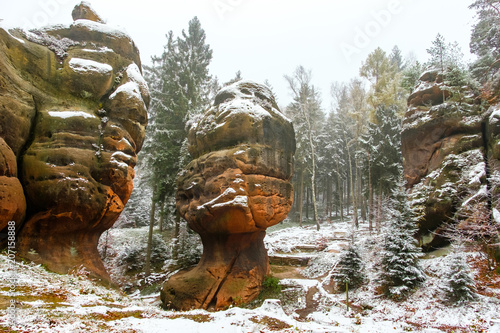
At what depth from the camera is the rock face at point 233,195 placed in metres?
12.7

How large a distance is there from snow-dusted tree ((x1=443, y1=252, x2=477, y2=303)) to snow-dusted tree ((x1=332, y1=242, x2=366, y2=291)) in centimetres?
379

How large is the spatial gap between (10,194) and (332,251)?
17.3 m

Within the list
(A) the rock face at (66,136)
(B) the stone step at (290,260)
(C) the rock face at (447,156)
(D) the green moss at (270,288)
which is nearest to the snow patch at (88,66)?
(A) the rock face at (66,136)

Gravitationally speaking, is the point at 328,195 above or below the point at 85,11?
below

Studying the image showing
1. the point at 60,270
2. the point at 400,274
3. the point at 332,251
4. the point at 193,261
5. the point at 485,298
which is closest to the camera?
the point at 485,298

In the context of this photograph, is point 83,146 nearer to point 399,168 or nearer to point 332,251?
point 332,251

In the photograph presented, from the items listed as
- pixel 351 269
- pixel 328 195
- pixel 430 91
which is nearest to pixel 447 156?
pixel 430 91

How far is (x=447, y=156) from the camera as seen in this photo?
1477cm

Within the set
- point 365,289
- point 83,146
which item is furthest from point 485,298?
point 83,146

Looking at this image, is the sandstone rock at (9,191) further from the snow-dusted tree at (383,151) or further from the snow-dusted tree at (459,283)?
the snow-dusted tree at (383,151)

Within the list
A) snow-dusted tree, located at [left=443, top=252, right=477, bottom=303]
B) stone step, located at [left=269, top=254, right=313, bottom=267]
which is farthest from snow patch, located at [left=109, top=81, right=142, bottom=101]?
snow-dusted tree, located at [left=443, top=252, right=477, bottom=303]

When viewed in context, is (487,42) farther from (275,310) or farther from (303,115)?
(275,310)

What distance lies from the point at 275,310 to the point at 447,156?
12.5m

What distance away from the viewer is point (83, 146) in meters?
11.5
